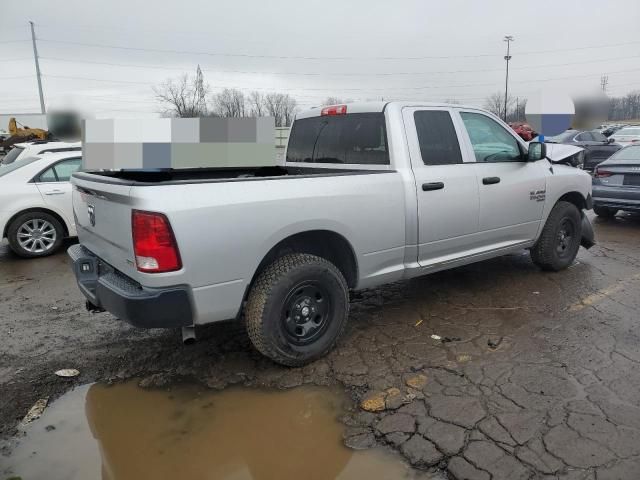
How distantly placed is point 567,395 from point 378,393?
1.21 meters

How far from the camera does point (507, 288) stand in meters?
5.40

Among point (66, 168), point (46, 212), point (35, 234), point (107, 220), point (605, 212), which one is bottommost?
point (605, 212)

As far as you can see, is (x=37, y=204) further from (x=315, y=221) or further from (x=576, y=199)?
(x=576, y=199)

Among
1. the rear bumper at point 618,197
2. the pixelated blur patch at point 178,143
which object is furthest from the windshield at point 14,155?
the rear bumper at point 618,197

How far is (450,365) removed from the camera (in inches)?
146

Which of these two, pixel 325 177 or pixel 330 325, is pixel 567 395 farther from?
pixel 325 177

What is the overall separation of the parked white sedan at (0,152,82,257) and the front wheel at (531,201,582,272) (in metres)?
6.30

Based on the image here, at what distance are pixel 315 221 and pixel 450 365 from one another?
4.77 ft

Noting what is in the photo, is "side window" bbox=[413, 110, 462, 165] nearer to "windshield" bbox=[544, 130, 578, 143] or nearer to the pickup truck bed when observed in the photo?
the pickup truck bed

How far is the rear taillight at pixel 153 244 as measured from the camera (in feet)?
9.51

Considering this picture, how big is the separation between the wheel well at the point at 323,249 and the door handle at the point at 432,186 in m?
0.86

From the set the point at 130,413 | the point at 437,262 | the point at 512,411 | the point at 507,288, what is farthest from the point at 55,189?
the point at 512,411

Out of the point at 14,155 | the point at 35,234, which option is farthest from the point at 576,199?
the point at 14,155

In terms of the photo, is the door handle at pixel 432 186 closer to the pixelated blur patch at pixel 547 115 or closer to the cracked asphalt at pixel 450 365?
the cracked asphalt at pixel 450 365
